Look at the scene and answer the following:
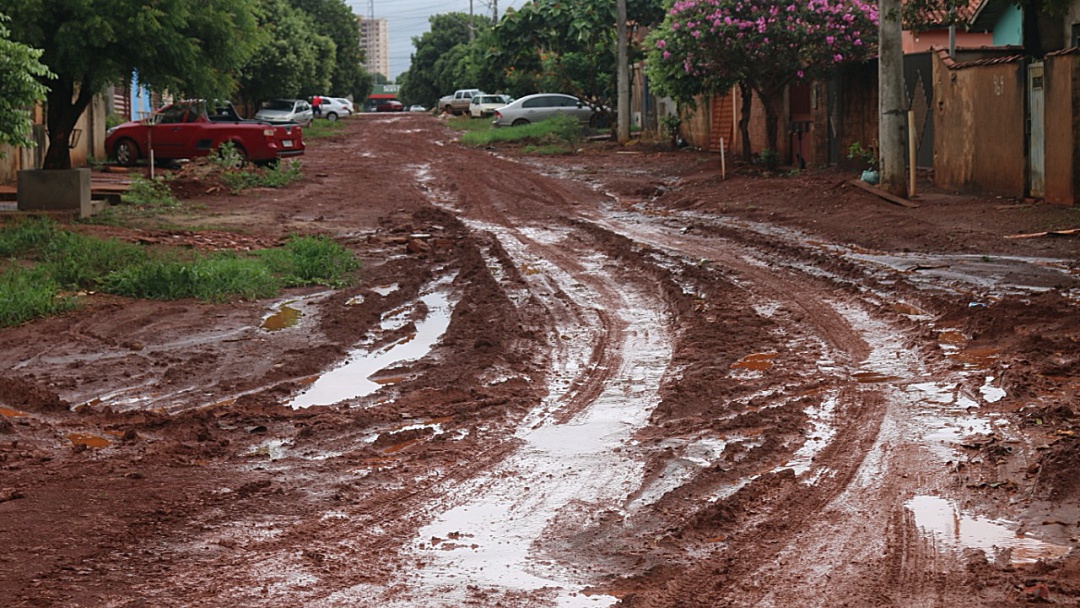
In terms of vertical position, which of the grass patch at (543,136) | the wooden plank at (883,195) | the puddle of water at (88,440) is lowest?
the puddle of water at (88,440)

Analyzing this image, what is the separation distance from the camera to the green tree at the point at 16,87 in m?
12.3

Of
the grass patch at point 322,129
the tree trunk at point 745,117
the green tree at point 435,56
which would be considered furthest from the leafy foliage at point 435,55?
the tree trunk at point 745,117

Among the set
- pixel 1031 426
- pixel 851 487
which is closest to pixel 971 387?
pixel 1031 426

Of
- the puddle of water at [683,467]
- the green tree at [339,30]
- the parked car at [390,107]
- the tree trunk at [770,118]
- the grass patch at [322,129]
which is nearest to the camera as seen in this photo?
the puddle of water at [683,467]

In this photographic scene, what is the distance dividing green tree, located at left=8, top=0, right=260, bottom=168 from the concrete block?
0.53m

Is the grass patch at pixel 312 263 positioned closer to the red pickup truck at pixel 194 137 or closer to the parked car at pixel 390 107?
the red pickup truck at pixel 194 137

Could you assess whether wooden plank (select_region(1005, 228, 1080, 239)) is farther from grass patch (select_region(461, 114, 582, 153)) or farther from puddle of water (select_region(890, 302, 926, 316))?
grass patch (select_region(461, 114, 582, 153))

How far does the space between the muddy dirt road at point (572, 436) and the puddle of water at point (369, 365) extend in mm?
39

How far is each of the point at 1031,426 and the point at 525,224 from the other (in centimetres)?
1221

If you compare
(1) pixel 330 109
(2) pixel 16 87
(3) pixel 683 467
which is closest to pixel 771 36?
(2) pixel 16 87

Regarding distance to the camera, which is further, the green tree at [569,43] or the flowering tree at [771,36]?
the green tree at [569,43]

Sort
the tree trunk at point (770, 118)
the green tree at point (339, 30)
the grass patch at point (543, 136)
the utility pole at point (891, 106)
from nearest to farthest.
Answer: the utility pole at point (891, 106), the tree trunk at point (770, 118), the grass patch at point (543, 136), the green tree at point (339, 30)

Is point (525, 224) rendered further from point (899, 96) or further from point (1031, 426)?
point (1031, 426)

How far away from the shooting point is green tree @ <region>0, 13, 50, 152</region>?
12312 mm
